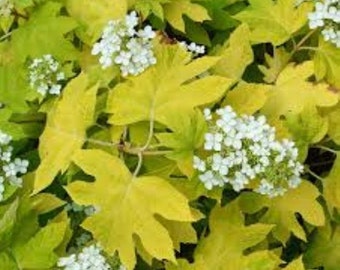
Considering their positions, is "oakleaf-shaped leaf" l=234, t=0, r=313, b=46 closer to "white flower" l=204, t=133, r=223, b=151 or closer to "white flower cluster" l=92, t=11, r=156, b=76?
"white flower cluster" l=92, t=11, r=156, b=76

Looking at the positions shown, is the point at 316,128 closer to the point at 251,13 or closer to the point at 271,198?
the point at 271,198

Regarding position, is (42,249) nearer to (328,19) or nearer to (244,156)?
(244,156)

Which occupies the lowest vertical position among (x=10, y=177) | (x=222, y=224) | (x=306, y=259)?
(x=306, y=259)

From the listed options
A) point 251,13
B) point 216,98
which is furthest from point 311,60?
point 216,98

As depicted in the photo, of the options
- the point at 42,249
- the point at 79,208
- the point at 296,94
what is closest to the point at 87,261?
the point at 42,249

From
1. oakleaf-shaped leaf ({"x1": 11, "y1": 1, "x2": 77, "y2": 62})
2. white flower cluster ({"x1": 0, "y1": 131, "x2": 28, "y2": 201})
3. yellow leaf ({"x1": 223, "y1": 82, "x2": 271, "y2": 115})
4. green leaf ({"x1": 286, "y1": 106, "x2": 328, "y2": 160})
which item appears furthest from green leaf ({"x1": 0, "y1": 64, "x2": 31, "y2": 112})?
green leaf ({"x1": 286, "y1": 106, "x2": 328, "y2": 160})
